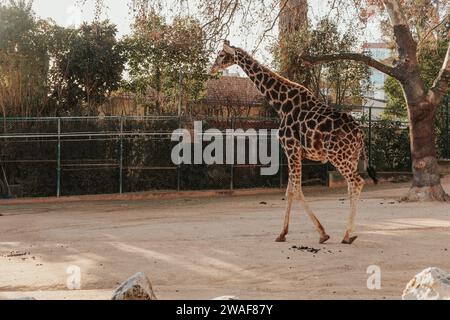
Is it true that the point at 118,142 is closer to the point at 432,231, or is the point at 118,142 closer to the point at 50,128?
the point at 50,128

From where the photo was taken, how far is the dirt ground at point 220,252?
718 centimetres

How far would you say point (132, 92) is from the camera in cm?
1961

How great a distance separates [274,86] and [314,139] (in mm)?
1085

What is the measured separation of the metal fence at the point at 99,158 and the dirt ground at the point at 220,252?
291 centimetres

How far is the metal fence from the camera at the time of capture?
16953 millimetres

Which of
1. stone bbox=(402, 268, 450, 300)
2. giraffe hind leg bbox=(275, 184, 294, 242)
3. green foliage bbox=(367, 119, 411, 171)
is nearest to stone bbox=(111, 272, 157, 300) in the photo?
stone bbox=(402, 268, 450, 300)

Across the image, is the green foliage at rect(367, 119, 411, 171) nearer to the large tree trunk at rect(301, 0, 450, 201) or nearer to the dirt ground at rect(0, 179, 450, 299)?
the large tree trunk at rect(301, 0, 450, 201)

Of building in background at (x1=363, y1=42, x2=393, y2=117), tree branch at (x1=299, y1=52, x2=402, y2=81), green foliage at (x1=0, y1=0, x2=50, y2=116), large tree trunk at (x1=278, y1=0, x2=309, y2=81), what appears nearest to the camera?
tree branch at (x1=299, y1=52, x2=402, y2=81)

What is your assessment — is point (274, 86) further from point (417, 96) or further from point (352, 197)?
point (417, 96)

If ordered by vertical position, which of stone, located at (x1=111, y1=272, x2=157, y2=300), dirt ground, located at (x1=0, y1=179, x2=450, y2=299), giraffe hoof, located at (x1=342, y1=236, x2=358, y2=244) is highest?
stone, located at (x1=111, y1=272, x2=157, y2=300)

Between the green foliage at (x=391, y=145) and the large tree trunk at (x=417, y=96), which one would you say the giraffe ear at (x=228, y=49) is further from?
the green foliage at (x=391, y=145)

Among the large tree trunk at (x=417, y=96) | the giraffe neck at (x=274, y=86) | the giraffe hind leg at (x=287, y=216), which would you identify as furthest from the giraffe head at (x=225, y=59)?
the large tree trunk at (x=417, y=96)

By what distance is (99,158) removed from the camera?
17250mm

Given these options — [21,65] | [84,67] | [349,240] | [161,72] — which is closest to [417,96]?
[349,240]
